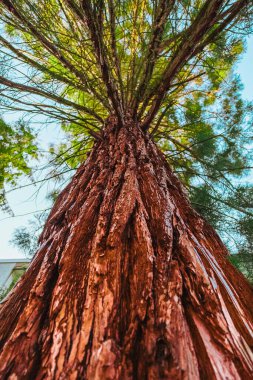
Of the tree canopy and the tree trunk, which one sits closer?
the tree trunk

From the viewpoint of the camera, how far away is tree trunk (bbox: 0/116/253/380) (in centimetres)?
48

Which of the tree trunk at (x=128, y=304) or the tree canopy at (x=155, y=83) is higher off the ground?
the tree canopy at (x=155, y=83)

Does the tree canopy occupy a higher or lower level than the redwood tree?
higher

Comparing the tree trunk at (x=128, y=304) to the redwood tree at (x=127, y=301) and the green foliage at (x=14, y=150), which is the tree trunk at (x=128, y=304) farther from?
the green foliage at (x=14, y=150)

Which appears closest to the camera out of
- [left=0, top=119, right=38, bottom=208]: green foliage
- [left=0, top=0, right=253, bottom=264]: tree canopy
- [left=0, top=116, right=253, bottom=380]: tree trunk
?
[left=0, top=116, right=253, bottom=380]: tree trunk

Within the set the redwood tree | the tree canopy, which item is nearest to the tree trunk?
the redwood tree

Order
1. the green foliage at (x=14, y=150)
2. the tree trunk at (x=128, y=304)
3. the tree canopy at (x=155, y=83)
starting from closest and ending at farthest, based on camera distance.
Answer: the tree trunk at (x=128, y=304), the tree canopy at (x=155, y=83), the green foliage at (x=14, y=150)

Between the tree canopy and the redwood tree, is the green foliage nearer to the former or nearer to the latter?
the tree canopy

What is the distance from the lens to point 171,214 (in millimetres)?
993

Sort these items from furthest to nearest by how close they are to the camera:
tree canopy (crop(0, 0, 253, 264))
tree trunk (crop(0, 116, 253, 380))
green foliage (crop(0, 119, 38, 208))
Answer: green foliage (crop(0, 119, 38, 208)) < tree canopy (crop(0, 0, 253, 264)) < tree trunk (crop(0, 116, 253, 380))

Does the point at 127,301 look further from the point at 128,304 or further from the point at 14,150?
the point at 14,150

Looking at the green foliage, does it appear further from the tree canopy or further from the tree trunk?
the tree trunk

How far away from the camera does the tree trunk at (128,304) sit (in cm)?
48

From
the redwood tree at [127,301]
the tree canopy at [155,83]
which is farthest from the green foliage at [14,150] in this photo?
the redwood tree at [127,301]
